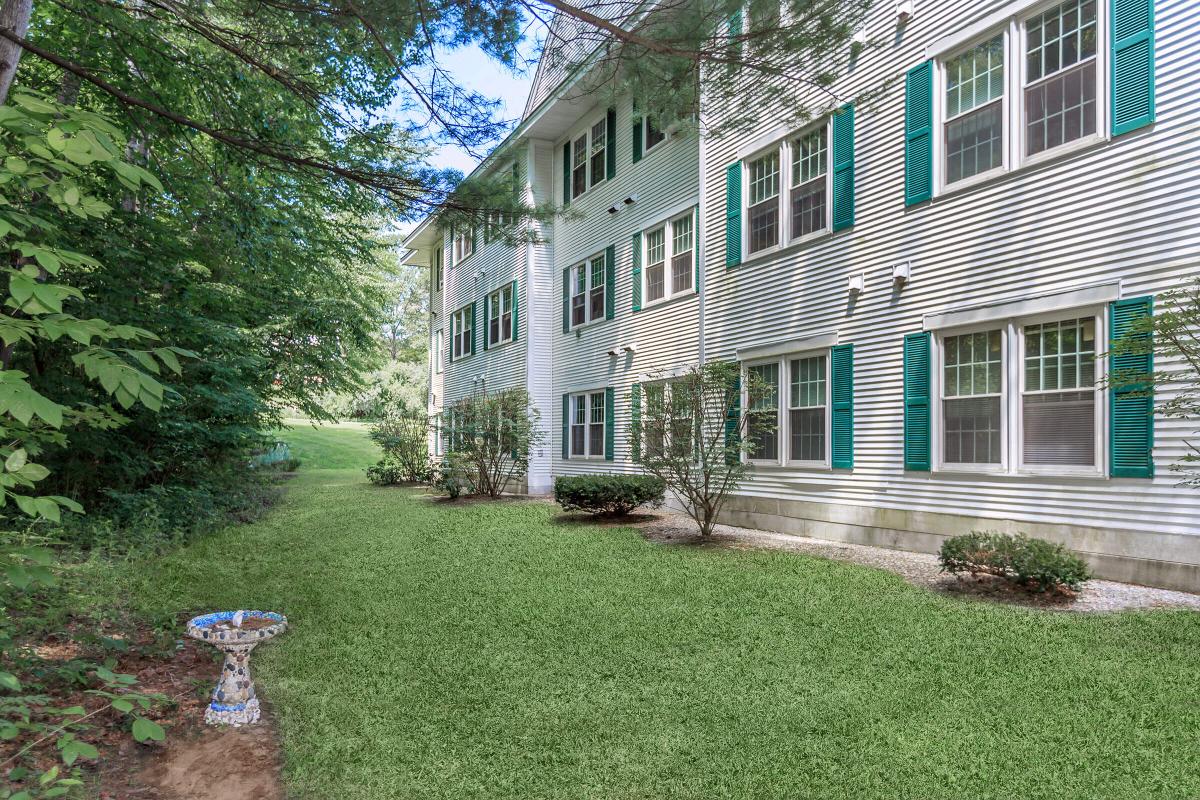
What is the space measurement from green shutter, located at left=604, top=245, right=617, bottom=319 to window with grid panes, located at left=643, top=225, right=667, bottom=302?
109 centimetres

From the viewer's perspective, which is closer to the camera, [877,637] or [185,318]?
[877,637]

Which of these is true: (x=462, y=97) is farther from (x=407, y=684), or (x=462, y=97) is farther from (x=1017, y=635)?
(x=1017, y=635)

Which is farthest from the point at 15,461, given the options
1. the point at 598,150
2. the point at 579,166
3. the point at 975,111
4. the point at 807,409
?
the point at 579,166

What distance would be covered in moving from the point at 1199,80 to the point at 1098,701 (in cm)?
527

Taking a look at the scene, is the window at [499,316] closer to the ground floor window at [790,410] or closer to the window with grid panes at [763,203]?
the window with grid panes at [763,203]

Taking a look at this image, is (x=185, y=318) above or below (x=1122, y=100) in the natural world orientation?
below

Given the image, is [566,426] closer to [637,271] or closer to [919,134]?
[637,271]

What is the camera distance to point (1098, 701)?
3785 mm

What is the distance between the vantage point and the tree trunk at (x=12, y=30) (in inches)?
158

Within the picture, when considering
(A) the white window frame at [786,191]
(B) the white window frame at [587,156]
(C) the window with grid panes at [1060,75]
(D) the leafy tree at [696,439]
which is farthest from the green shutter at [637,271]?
(C) the window with grid panes at [1060,75]

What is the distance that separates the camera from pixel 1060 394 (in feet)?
21.7

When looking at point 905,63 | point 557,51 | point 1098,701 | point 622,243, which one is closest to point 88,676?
point 557,51

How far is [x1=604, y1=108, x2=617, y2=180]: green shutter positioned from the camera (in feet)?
48.0

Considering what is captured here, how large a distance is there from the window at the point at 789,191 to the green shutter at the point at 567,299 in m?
6.31
